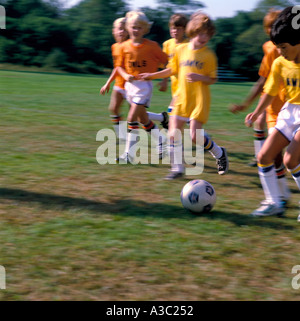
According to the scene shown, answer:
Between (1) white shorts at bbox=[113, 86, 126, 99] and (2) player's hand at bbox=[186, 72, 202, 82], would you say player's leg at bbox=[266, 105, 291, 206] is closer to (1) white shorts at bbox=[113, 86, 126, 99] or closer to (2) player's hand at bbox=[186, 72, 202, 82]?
(2) player's hand at bbox=[186, 72, 202, 82]

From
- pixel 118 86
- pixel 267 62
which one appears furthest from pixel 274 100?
pixel 118 86

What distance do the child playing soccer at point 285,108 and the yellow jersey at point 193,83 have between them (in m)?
1.40

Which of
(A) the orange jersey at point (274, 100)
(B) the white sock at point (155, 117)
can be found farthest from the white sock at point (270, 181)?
(B) the white sock at point (155, 117)

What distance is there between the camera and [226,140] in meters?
10.0

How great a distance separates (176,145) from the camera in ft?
22.8

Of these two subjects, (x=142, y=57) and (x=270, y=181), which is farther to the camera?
(x=142, y=57)

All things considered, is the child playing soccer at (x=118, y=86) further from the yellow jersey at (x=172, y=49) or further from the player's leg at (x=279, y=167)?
the player's leg at (x=279, y=167)

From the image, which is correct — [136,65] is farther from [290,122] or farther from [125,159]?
[290,122]

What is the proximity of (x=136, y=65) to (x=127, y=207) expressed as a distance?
9.46 ft

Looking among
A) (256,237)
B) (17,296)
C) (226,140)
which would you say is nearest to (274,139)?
(256,237)

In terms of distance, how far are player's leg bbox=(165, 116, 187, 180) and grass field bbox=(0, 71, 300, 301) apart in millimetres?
161

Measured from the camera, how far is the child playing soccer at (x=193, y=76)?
6.39 m

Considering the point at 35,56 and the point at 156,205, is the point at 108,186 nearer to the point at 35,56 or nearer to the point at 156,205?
the point at 156,205
